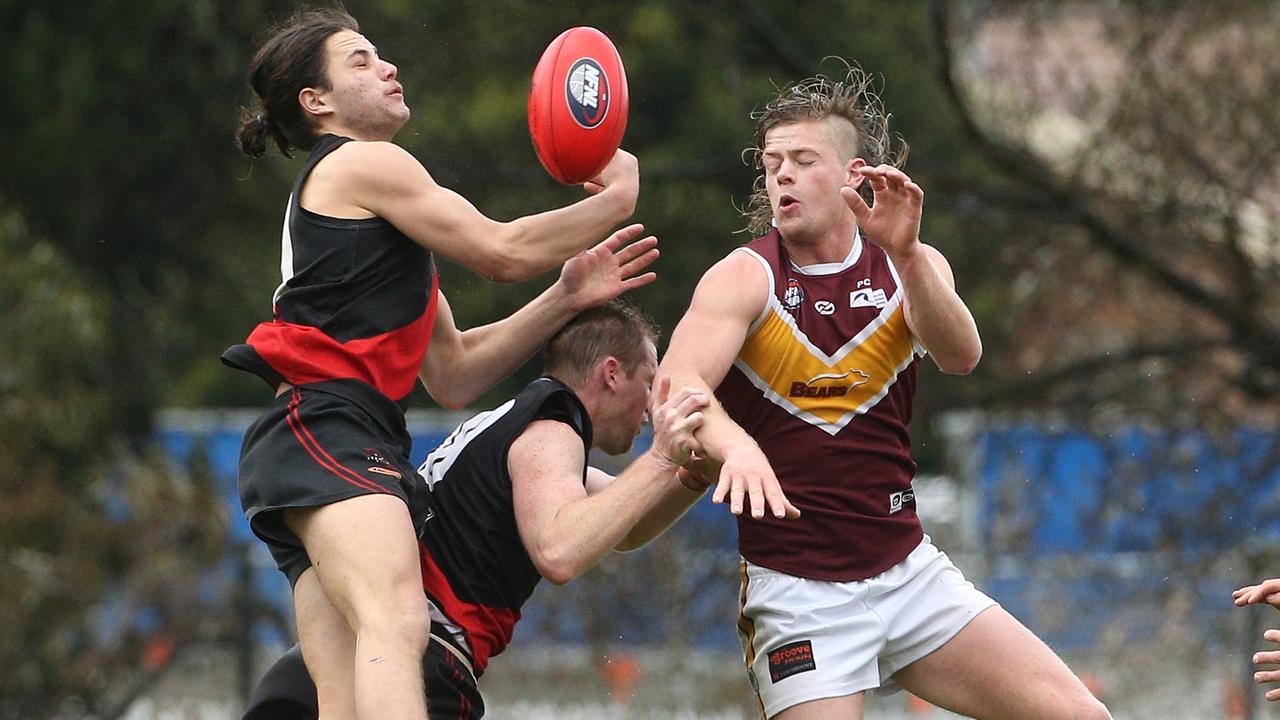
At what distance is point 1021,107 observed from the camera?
12.5m

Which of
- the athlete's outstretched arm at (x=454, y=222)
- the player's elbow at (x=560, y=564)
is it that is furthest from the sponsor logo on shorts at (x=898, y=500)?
the athlete's outstretched arm at (x=454, y=222)

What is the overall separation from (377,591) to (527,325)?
45.3 inches

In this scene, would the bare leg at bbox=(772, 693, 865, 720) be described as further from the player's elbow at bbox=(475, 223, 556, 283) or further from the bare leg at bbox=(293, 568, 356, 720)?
the player's elbow at bbox=(475, 223, 556, 283)

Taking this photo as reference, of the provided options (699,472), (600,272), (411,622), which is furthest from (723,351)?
(411,622)

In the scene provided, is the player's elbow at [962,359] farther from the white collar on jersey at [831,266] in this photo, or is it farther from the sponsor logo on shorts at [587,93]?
the sponsor logo on shorts at [587,93]

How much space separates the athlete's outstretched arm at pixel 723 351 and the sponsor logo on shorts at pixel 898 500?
1.43ft

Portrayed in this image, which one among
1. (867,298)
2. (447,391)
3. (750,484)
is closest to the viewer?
(750,484)

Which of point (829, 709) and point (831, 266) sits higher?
point (831, 266)

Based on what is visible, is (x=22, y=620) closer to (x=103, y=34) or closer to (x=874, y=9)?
(x=103, y=34)

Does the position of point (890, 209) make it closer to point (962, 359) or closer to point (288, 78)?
point (962, 359)

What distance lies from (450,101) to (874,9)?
3.34 meters

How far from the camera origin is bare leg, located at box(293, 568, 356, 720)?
422cm

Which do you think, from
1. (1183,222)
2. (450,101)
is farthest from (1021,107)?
(450,101)

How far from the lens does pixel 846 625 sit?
172 inches
